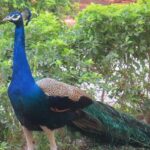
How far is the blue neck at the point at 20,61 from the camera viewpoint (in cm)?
389

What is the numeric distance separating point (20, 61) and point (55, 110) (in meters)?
0.42

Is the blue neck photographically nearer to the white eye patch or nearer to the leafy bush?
the white eye patch

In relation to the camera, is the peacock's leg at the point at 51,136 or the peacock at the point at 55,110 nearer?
the peacock at the point at 55,110

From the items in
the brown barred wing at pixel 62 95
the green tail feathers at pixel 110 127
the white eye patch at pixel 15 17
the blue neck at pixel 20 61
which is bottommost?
the green tail feathers at pixel 110 127

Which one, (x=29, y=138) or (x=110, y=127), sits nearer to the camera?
(x=29, y=138)

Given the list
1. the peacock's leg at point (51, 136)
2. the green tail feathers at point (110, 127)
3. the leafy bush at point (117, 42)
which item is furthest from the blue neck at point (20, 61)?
the leafy bush at point (117, 42)

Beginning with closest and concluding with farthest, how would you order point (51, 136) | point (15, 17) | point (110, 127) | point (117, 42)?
point (15, 17) < point (51, 136) < point (110, 127) < point (117, 42)

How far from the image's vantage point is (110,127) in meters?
4.29

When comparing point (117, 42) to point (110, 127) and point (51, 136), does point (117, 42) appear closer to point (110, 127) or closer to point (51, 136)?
point (110, 127)

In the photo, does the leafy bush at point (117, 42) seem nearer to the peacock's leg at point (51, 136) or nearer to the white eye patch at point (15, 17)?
the peacock's leg at point (51, 136)

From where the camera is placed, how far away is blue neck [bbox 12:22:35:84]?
12.8 feet

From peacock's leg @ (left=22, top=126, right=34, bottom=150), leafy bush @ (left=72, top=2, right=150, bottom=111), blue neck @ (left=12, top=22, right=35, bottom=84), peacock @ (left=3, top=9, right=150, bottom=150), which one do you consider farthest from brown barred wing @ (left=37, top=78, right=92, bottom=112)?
leafy bush @ (left=72, top=2, right=150, bottom=111)

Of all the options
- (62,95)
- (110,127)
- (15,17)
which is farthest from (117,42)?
(15,17)

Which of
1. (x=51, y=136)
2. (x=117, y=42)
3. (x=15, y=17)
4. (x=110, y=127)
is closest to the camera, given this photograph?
(x=15, y=17)
